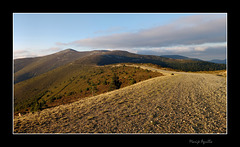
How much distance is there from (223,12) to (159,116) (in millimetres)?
7289

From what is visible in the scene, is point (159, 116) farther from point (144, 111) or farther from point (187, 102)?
point (187, 102)

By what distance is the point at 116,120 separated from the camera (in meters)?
7.14

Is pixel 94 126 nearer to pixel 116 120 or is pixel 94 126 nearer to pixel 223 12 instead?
pixel 116 120

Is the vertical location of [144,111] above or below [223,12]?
below

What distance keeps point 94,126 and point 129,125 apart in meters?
2.05

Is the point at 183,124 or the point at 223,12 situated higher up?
the point at 223,12
